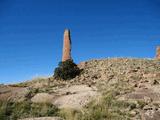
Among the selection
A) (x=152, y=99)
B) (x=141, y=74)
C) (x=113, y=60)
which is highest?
(x=113, y=60)

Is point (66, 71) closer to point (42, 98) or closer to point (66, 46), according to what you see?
point (66, 46)

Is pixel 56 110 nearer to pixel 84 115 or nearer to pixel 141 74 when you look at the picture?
pixel 84 115

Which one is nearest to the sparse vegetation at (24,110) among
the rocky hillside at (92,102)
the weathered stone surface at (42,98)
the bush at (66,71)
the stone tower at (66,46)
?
the rocky hillside at (92,102)

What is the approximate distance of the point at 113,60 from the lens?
32.1 m

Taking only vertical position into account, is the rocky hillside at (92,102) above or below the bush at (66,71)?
below

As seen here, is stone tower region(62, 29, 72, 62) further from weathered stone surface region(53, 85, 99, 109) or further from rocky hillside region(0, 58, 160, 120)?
weathered stone surface region(53, 85, 99, 109)

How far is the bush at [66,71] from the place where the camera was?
2698cm

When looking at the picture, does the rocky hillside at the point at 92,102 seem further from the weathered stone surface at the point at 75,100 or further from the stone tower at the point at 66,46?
the stone tower at the point at 66,46

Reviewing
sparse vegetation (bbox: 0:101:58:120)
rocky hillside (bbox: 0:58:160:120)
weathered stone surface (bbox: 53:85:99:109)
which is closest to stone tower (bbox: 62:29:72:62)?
rocky hillside (bbox: 0:58:160:120)

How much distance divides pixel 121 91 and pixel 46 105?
4.12 meters

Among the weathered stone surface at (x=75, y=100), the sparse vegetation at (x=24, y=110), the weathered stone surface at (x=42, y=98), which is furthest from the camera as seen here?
the weathered stone surface at (x=42, y=98)

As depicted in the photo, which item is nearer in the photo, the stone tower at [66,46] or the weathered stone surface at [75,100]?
the weathered stone surface at [75,100]

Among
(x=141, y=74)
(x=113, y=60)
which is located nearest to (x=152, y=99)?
(x=141, y=74)

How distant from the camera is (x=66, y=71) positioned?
27016 millimetres
